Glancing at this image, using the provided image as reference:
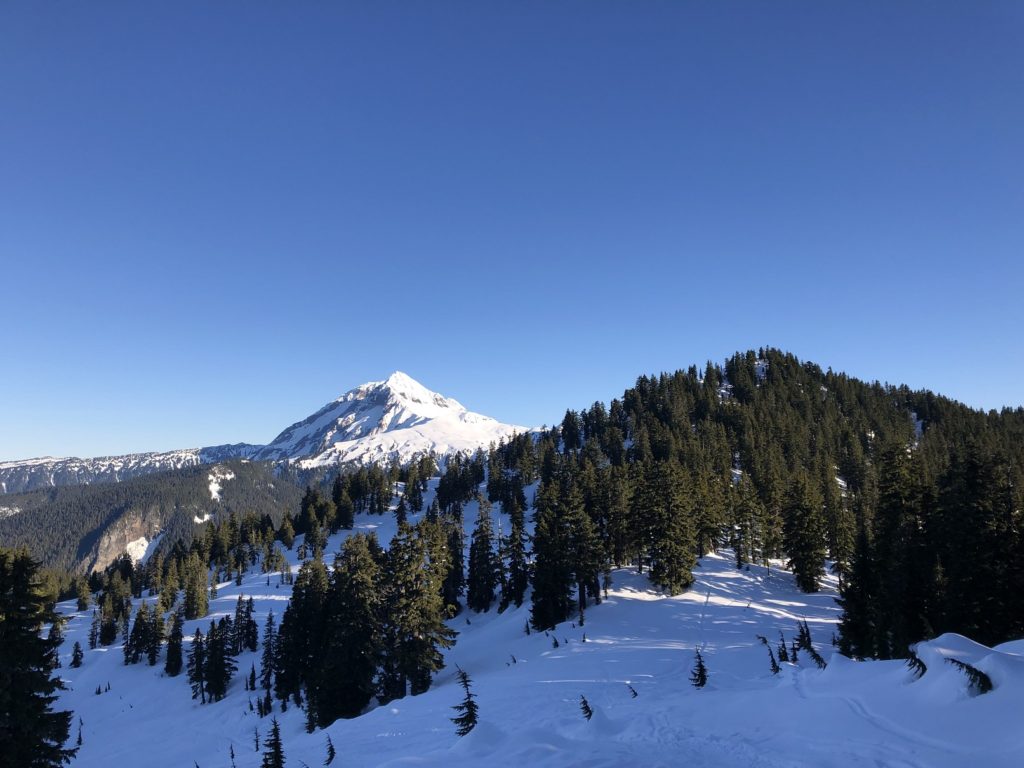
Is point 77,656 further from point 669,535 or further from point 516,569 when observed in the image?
point 669,535

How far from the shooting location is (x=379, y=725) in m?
23.8

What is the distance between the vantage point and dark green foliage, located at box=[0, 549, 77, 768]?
17688 millimetres

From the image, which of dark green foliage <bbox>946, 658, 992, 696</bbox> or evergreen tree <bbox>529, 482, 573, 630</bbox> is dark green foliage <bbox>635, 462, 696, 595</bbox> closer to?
evergreen tree <bbox>529, 482, 573, 630</bbox>

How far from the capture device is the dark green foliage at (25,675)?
17688 millimetres

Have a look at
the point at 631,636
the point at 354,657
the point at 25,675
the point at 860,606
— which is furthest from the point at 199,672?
the point at 860,606

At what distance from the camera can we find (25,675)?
59.9ft

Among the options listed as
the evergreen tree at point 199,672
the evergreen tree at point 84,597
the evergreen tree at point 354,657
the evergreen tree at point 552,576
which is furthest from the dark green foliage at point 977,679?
the evergreen tree at point 84,597

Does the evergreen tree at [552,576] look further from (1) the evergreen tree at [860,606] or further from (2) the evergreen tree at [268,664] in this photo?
(2) the evergreen tree at [268,664]

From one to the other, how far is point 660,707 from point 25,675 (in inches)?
842

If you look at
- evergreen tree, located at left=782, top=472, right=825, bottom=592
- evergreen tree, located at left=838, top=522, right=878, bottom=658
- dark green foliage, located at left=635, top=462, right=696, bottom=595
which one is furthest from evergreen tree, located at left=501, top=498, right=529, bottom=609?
evergreen tree, located at left=838, top=522, right=878, bottom=658

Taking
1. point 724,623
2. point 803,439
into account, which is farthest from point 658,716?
point 803,439

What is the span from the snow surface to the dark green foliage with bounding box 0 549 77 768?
882 centimetres

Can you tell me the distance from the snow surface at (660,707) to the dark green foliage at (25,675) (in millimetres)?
8823

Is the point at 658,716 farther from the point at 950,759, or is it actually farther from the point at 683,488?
the point at 683,488
